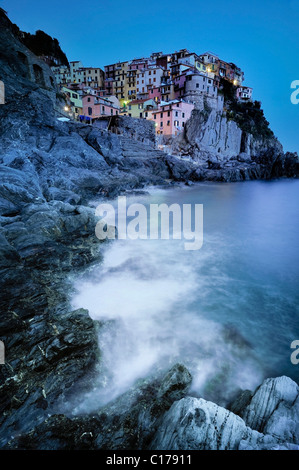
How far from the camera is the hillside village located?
53812 millimetres

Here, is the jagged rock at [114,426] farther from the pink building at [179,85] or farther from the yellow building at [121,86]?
the yellow building at [121,86]

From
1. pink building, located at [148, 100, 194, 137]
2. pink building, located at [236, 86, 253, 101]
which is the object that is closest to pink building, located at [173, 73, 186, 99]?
pink building, located at [148, 100, 194, 137]

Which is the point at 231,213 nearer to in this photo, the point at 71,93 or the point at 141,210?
the point at 141,210

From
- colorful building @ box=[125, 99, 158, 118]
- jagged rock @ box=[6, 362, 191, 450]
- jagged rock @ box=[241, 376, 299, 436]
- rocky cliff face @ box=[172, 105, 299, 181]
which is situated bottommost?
jagged rock @ box=[6, 362, 191, 450]

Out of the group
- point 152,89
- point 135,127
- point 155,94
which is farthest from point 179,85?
point 135,127

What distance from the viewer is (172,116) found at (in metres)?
58.9

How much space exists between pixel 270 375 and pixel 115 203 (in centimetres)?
2244

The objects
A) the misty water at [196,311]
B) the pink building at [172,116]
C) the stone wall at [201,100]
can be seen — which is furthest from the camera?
the stone wall at [201,100]

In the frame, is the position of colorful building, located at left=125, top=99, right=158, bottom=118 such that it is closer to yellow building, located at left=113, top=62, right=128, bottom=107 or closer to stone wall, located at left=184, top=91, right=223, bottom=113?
stone wall, located at left=184, top=91, right=223, bottom=113

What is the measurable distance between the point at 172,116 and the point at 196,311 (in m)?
60.5

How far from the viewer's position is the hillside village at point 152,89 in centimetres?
5381

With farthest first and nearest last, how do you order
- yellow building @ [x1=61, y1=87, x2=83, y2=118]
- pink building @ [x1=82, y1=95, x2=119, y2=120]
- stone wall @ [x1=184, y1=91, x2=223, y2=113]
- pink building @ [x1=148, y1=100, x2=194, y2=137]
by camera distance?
stone wall @ [x1=184, y1=91, x2=223, y2=113] → pink building @ [x1=148, y1=100, x2=194, y2=137] → pink building @ [x1=82, y1=95, x2=119, y2=120] → yellow building @ [x1=61, y1=87, x2=83, y2=118]

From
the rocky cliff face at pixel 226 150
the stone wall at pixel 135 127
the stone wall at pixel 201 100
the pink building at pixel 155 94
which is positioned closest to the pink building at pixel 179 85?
the stone wall at pixel 201 100

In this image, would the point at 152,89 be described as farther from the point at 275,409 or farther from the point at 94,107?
the point at 275,409
